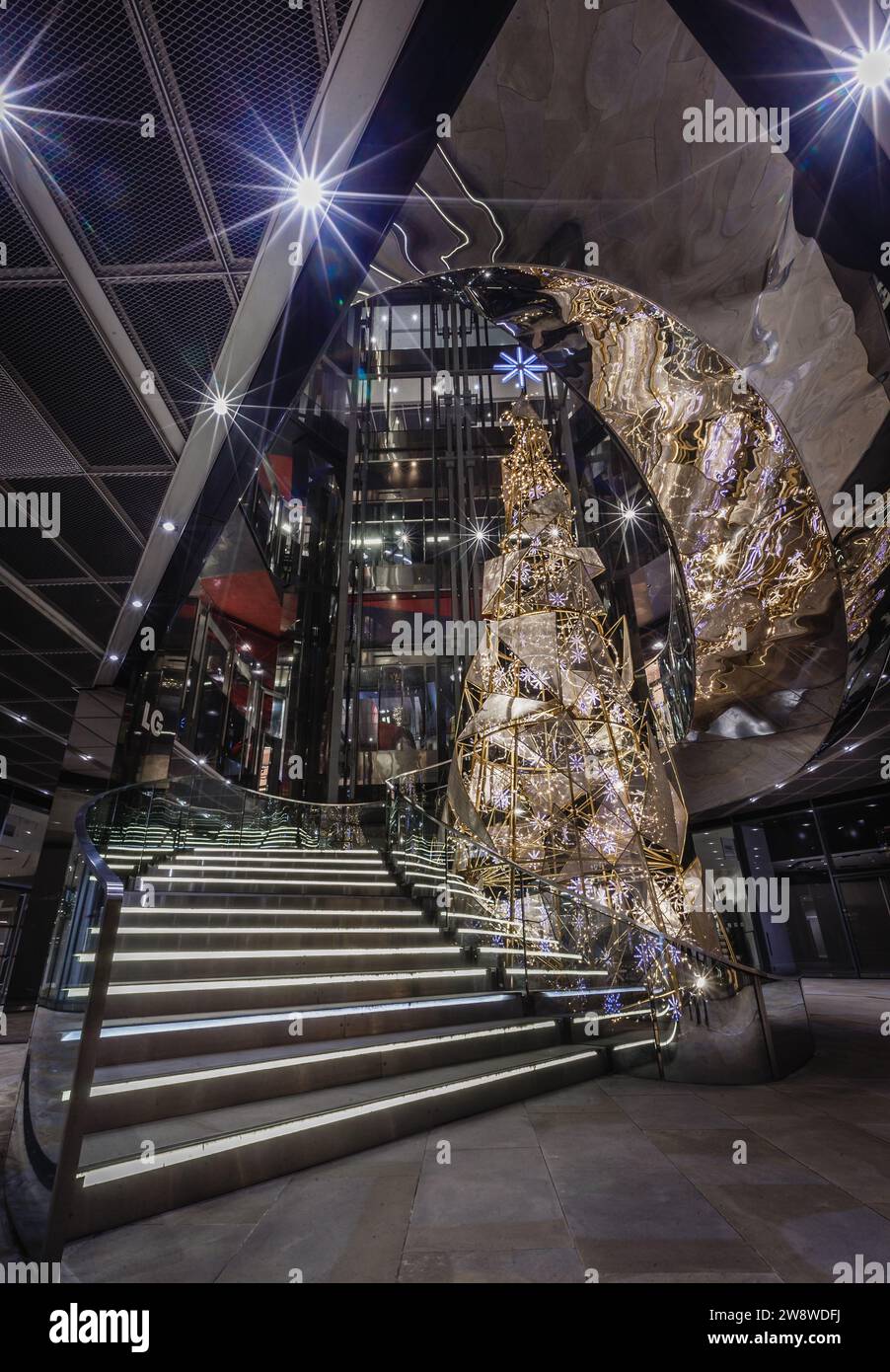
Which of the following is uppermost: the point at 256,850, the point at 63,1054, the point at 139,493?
the point at 139,493

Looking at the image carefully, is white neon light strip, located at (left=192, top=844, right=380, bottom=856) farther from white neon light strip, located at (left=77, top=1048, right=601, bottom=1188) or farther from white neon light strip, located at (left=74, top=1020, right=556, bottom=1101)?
white neon light strip, located at (left=77, top=1048, right=601, bottom=1188)

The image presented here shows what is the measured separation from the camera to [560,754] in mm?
5328

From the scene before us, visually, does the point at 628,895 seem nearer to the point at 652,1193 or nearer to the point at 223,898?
the point at 652,1193

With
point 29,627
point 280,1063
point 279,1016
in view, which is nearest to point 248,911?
point 279,1016

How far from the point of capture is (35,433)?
4.33 meters

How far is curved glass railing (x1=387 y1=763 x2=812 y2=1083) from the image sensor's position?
471 centimetres

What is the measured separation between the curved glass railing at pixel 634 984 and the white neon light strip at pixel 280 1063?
0.97 meters

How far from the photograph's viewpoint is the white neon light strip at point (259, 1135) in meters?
2.10

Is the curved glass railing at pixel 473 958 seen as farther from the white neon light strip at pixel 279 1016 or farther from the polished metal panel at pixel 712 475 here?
the polished metal panel at pixel 712 475

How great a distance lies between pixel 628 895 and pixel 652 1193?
278 centimetres

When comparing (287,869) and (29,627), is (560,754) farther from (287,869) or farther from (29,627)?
(29,627)

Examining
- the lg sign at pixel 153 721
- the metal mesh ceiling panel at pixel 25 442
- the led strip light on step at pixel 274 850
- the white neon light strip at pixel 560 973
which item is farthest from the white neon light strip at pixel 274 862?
the metal mesh ceiling panel at pixel 25 442

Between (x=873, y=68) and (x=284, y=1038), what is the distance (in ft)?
18.3

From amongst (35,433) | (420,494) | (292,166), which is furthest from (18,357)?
(420,494)
